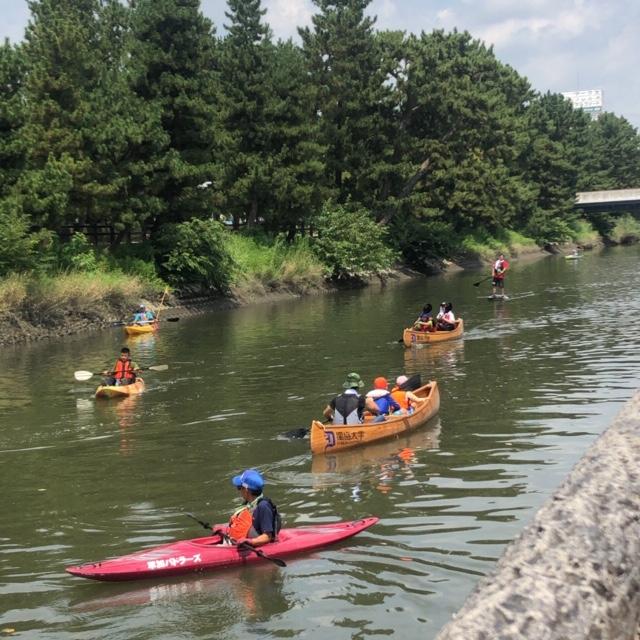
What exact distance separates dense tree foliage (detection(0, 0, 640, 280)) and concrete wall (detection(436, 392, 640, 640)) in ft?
94.4

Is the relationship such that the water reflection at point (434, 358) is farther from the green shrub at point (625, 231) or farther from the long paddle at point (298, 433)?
the green shrub at point (625, 231)

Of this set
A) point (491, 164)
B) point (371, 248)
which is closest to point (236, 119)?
point (371, 248)

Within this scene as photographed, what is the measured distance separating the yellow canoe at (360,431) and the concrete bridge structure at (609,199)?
271ft

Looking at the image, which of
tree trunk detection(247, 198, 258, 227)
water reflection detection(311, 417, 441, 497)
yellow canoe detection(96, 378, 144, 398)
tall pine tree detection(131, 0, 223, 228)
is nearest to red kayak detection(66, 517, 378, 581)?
water reflection detection(311, 417, 441, 497)

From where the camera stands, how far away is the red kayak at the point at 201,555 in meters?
8.69

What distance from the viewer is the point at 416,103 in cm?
6297

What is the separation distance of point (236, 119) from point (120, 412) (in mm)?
34053

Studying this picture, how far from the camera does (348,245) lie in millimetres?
51219

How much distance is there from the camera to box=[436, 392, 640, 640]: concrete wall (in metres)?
2.90

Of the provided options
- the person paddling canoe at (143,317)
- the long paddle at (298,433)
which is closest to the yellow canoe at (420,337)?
the long paddle at (298,433)

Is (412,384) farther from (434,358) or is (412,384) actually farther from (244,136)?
(244,136)

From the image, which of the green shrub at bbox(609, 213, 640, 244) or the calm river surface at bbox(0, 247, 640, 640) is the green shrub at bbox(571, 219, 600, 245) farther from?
the calm river surface at bbox(0, 247, 640, 640)

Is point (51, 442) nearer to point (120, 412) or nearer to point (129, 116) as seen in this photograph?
point (120, 412)

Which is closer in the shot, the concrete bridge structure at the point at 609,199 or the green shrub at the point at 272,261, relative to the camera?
the green shrub at the point at 272,261
